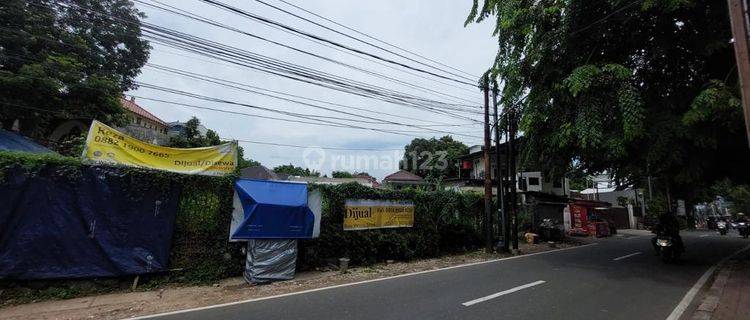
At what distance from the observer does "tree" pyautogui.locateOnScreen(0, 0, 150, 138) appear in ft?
53.0

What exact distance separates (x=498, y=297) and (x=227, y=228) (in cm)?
654

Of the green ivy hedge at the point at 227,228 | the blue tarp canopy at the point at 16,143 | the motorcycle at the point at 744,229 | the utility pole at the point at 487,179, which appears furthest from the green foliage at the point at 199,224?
the motorcycle at the point at 744,229

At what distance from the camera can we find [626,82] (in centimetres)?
914

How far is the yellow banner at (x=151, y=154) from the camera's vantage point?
8453 mm

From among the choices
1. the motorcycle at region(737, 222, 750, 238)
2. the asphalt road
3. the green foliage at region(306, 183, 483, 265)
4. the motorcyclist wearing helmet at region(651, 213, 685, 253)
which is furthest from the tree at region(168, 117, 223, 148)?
the motorcycle at region(737, 222, 750, 238)

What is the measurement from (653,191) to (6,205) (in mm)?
55728

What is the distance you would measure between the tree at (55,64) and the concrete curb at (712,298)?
18326 mm

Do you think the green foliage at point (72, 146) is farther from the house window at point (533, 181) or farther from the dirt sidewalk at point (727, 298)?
the house window at point (533, 181)

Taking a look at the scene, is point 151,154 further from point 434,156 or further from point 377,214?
point 434,156

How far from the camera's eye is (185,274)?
8.54 meters

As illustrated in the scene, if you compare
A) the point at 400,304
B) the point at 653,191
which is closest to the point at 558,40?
the point at 400,304

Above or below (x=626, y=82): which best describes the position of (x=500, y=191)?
below

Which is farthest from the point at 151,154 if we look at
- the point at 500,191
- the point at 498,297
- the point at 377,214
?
the point at 500,191

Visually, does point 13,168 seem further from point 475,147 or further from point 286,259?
point 475,147
